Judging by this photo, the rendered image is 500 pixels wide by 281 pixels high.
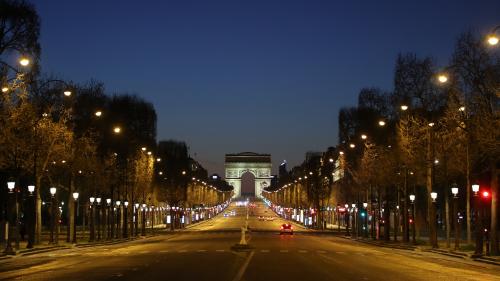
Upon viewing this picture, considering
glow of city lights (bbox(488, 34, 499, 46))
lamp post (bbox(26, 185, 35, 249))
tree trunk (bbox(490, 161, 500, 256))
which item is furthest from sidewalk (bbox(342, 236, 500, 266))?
lamp post (bbox(26, 185, 35, 249))

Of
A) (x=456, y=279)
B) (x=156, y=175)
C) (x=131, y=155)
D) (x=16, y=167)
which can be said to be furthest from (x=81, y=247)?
(x=156, y=175)

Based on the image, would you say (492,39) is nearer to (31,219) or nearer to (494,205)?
(494,205)

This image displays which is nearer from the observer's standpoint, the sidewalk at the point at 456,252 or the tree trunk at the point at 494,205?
the sidewalk at the point at 456,252

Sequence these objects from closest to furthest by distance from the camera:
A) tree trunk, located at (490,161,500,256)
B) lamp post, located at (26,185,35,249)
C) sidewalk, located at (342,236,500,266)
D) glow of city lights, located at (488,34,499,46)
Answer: glow of city lights, located at (488,34,499,46), sidewalk, located at (342,236,500,266), tree trunk, located at (490,161,500,256), lamp post, located at (26,185,35,249)

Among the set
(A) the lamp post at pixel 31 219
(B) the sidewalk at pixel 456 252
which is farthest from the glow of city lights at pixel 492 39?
(A) the lamp post at pixel 31 219

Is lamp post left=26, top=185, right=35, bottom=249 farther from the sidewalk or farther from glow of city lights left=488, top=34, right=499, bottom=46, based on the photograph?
glow of city lights left=488, top=34, right=499, bottom=46

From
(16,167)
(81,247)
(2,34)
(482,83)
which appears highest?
(2,34)

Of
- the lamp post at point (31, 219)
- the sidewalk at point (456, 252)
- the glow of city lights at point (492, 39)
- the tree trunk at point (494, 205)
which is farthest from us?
the lamp post at point (31, 219)

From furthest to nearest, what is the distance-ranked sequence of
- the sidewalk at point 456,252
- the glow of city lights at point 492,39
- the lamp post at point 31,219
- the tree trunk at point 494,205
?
the lamp post at point 31,219
the tree trunk at point 494,205
the sidewalk at point 456,252
the glow of city lights at point 492,39

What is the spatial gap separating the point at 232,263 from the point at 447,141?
24474 mm

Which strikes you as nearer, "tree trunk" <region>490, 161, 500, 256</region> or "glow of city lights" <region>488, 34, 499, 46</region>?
"glow of city lights" <region>488, 34, 499, 46</region>

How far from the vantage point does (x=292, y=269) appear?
3331 centimetres

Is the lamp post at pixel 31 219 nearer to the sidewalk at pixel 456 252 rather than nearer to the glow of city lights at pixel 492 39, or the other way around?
the sidewalk at pixel 456 252

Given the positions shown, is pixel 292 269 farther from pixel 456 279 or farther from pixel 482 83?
pixel 482 83
